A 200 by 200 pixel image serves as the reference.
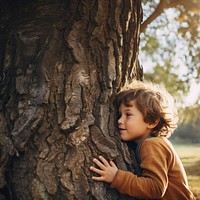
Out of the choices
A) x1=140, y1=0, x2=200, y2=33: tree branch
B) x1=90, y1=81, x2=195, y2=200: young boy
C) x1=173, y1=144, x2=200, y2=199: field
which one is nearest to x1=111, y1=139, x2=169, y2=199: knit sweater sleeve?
x1=90, y1=81, x2=195, y2=200: young boy

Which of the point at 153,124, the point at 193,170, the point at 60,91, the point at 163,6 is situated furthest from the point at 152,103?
the point at 193,170

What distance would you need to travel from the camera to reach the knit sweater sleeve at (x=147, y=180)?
263 cm

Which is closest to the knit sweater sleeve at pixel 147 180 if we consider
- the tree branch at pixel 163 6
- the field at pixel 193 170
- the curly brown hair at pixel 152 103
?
the curly brown hair at pixel 152 103

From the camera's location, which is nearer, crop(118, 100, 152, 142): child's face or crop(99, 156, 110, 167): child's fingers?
crop(99, 156, 110, 167): child's fingers

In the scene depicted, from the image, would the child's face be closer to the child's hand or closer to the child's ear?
the child's ear

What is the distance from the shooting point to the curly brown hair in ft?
9.79

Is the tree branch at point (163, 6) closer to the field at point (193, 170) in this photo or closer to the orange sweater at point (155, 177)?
the field at point (193, 170)

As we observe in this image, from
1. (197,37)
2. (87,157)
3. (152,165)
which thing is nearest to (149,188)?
(152,165)

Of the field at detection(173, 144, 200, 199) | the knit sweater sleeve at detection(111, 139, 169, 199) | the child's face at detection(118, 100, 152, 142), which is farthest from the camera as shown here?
the field at detection(173, 144, 200, 199)

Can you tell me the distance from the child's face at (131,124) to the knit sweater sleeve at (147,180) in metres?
0.28

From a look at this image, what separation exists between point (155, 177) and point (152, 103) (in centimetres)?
67

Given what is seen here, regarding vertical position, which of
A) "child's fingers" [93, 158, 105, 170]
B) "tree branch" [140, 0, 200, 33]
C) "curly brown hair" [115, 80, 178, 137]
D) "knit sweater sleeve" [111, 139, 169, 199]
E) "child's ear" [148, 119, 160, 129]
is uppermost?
"tree branch" [140, 0, 200, 33]

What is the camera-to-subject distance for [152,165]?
267 cm

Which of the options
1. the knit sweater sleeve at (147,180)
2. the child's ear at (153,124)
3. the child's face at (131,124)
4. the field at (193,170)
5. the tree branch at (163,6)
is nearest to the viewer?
the knit sweater sleeve at (147,180)
